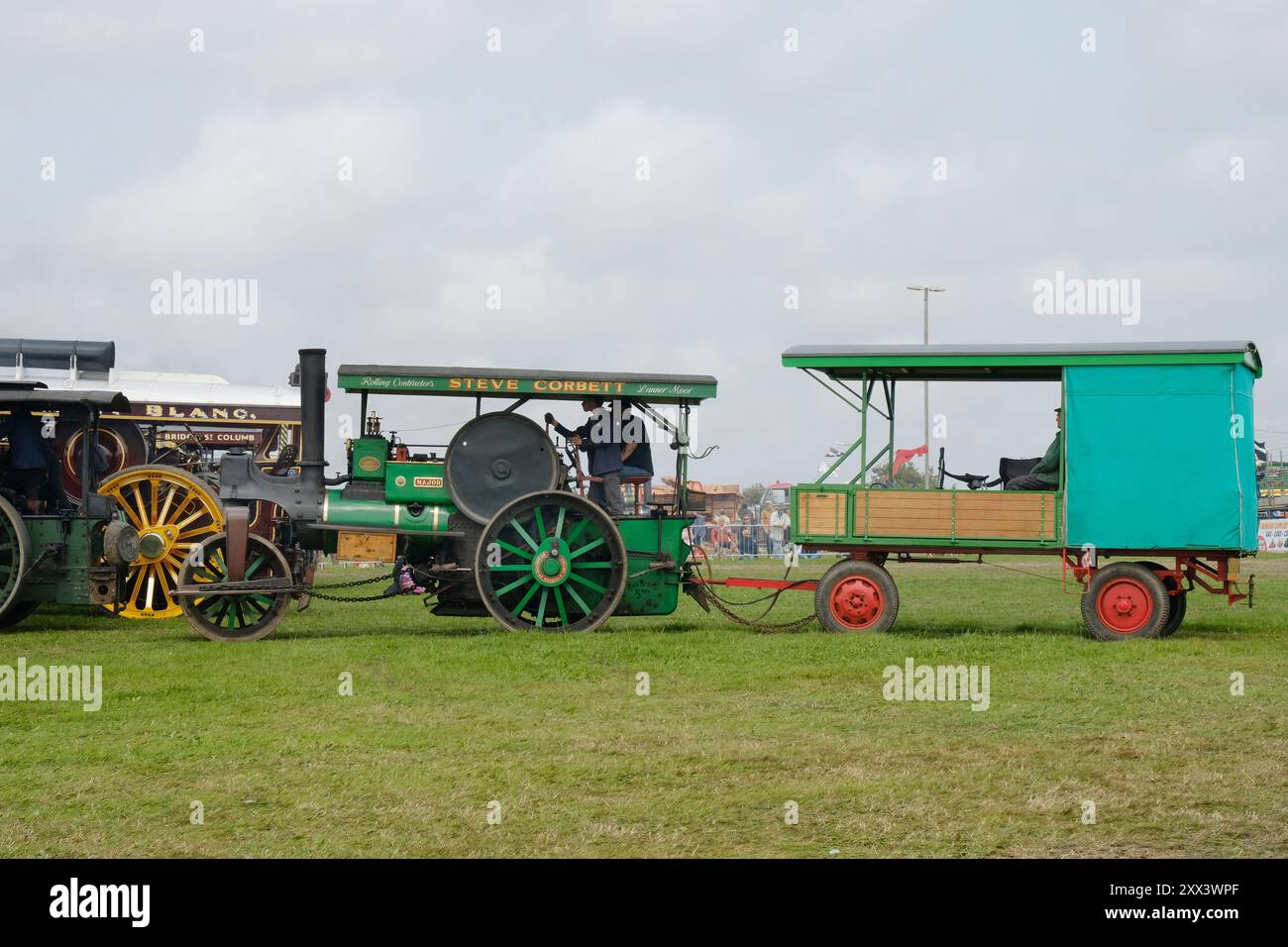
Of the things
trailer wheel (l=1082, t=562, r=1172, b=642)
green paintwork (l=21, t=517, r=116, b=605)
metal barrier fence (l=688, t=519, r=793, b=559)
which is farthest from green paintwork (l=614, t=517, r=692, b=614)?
metal barrier fence (l=688, t=519, r=793, b=559)

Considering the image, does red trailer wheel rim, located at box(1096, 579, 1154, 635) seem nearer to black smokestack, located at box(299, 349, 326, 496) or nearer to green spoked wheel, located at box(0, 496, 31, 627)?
black smokestack, located at box(299, 349, 326, 496)

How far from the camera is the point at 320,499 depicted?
1388 centimetres

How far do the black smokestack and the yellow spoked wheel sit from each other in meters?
1.69

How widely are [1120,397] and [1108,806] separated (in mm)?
7660

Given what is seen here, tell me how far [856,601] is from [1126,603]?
2.43 m

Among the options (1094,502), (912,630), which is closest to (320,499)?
(912,630)

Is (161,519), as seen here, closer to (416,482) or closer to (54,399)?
(54,399)

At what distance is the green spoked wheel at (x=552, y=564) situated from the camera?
13.8 meters

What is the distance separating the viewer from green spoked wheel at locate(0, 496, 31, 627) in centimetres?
1386

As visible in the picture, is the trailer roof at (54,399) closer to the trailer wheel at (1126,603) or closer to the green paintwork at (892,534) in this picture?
the green paintwork at (892,534)

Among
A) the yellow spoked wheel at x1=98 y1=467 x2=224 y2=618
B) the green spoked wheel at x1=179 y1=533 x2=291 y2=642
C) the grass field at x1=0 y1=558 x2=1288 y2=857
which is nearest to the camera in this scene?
the grass field at x1=0 y1=558 x2=1288 y2=857

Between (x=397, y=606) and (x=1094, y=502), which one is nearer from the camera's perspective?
(x=1094, y=502)
